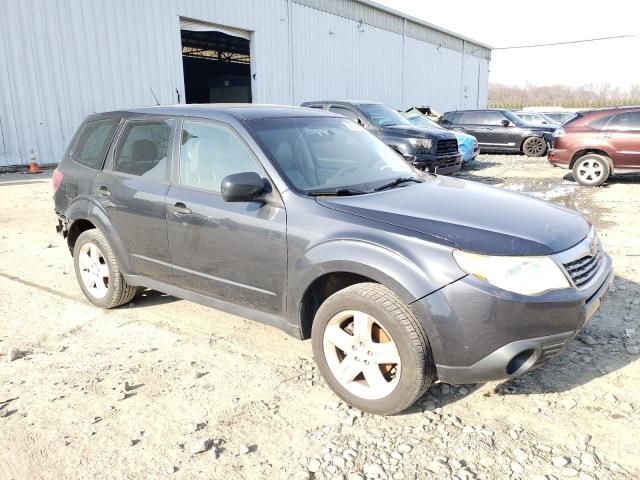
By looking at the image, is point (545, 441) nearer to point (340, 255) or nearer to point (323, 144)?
point (340, 255)

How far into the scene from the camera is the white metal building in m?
13.9

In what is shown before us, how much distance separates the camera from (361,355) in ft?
9.40

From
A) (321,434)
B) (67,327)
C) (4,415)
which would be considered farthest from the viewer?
(67,327)

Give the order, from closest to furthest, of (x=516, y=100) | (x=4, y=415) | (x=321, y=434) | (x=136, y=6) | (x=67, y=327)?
(x=321, y=434) → (x=4, y=415) → (x=67, y=327) → (x=136, y=6) → (x=516, y=100)

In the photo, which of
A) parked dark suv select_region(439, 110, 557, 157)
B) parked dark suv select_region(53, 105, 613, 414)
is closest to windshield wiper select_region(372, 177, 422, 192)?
parked dark suv select_region(53, 105, 613, 414)

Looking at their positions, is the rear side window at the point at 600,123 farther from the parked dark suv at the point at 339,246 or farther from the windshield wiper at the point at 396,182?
the windshield wiper at the point at 396,182

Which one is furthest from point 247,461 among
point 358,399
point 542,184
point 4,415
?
point 542,184

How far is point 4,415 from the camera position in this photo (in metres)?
2.91

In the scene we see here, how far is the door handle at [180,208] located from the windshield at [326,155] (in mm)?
693

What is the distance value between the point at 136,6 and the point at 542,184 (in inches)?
493

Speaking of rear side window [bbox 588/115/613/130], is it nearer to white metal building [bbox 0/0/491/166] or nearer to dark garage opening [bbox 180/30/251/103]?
white metal building [bbox 0/0/491/166]

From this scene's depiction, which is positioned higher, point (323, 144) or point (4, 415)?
point (323, 144)

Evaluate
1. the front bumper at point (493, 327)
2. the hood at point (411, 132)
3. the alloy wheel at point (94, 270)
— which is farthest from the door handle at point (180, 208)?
the hood at point (411, 132)

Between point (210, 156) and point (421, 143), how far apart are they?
292 inches
